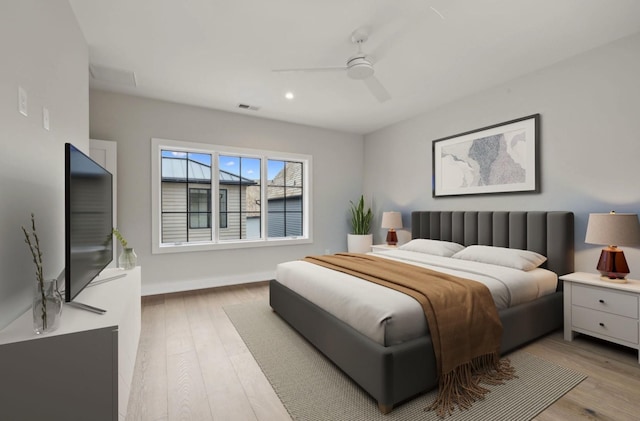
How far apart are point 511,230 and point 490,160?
0.89m

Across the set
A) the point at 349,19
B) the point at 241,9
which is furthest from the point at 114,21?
the point at 349,19

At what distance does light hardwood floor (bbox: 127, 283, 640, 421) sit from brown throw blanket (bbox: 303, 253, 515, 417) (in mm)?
382

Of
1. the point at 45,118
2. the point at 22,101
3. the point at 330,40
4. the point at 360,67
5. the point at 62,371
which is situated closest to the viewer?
the point at 62,371

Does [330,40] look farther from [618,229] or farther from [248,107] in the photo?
[618,229]

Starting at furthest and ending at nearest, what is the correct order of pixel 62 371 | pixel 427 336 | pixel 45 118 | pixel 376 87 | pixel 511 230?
1. pixel 511 230
2. pixel 376 87
3. pixel 427 336
4. pixel 45 118
5. pixel 62 371

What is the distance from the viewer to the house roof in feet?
13.6

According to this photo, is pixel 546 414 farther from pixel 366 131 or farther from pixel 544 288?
pixel 366 131

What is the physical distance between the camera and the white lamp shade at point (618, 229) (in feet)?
7.48

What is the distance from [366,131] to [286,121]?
1.55 meters

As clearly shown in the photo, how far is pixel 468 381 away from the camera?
1.88 meters

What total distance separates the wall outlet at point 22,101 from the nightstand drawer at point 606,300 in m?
3.97

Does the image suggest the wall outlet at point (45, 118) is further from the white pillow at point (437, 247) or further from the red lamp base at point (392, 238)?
the red lamp base at point (392, 238)

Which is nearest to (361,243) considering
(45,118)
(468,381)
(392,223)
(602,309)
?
(392,223)

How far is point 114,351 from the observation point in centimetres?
128
